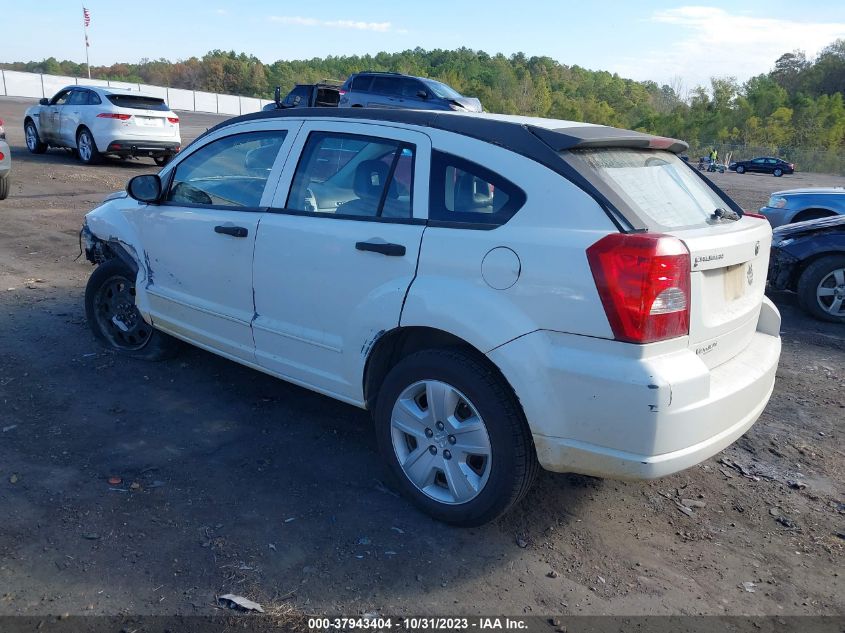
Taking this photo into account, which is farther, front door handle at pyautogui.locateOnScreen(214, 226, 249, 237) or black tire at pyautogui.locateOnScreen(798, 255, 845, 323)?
black tire at pyautogui.locateOnScreen(798, 255, 845, 323)

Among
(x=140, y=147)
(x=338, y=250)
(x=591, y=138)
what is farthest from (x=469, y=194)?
(x=140, y=147)

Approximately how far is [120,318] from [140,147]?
37.1ft

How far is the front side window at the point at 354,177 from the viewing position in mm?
3424

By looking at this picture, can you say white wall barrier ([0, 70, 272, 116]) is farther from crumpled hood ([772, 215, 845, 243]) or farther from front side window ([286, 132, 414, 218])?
front side window ([286, 132, 414, 218])

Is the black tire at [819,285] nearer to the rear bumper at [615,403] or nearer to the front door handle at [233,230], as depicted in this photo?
the rear bumper at [615,403]

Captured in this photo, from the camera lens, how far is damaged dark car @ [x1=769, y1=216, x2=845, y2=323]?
23.6ft

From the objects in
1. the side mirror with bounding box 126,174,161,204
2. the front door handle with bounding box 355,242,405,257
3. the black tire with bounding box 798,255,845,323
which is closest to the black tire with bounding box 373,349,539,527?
the front door handle with bounding box 355,242,405,257

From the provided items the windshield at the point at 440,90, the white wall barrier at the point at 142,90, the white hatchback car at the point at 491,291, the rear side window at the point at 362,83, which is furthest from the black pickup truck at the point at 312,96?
the white wall barrier at the point at 142,90

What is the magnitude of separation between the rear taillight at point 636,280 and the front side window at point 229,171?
83.2 inches

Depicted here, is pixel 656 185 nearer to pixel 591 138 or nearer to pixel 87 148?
pixel 591 138

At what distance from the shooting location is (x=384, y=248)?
Result: 3318 millimetres

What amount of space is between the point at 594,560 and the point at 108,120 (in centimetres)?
1473

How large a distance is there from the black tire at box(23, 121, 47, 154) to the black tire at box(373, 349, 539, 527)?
1657 cm

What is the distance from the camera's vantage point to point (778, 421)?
15.6 feet
